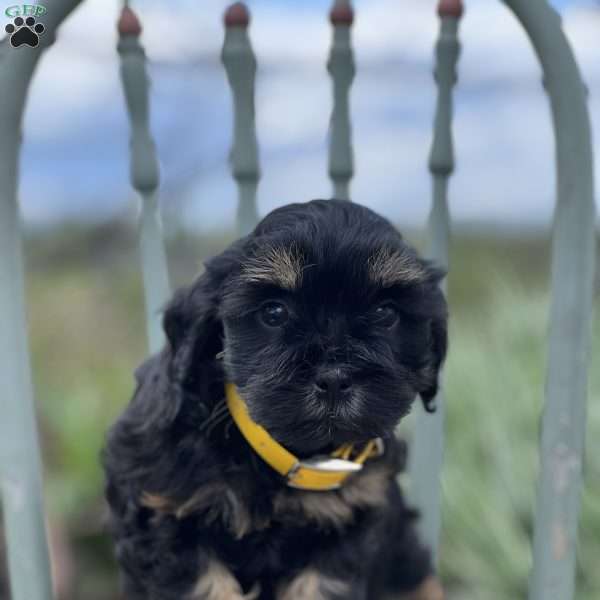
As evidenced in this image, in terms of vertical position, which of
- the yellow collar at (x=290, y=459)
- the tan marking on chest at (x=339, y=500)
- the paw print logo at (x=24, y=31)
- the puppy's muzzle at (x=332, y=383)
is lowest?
the tan marking on chest at (x=339, y=500)

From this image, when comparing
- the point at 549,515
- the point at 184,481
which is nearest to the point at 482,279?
the point at 549,515

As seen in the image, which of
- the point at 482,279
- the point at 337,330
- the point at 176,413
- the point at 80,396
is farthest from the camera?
the point at 482,279

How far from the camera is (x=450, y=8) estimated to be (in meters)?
1.81

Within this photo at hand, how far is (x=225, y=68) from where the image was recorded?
1.81 metres

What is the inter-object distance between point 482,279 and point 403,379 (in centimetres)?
423

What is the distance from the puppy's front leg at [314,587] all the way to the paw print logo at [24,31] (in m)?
1.18

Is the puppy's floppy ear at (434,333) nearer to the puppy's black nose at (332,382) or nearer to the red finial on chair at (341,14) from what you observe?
the puppy's black nose at (332,382)

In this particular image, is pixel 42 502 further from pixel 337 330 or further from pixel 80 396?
pixel 80 396

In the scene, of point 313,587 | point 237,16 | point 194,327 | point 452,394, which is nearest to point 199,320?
point 194,327

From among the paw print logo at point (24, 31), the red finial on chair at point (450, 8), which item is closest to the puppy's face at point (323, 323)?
the paw print logo at point (24, 31)

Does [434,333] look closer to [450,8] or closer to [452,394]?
[450,8]

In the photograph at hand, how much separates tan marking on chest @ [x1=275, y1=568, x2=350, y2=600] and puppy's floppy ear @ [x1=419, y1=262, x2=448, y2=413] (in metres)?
0.42

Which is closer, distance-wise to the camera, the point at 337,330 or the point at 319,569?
the point at 337,330

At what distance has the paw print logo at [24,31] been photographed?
1.51 m
